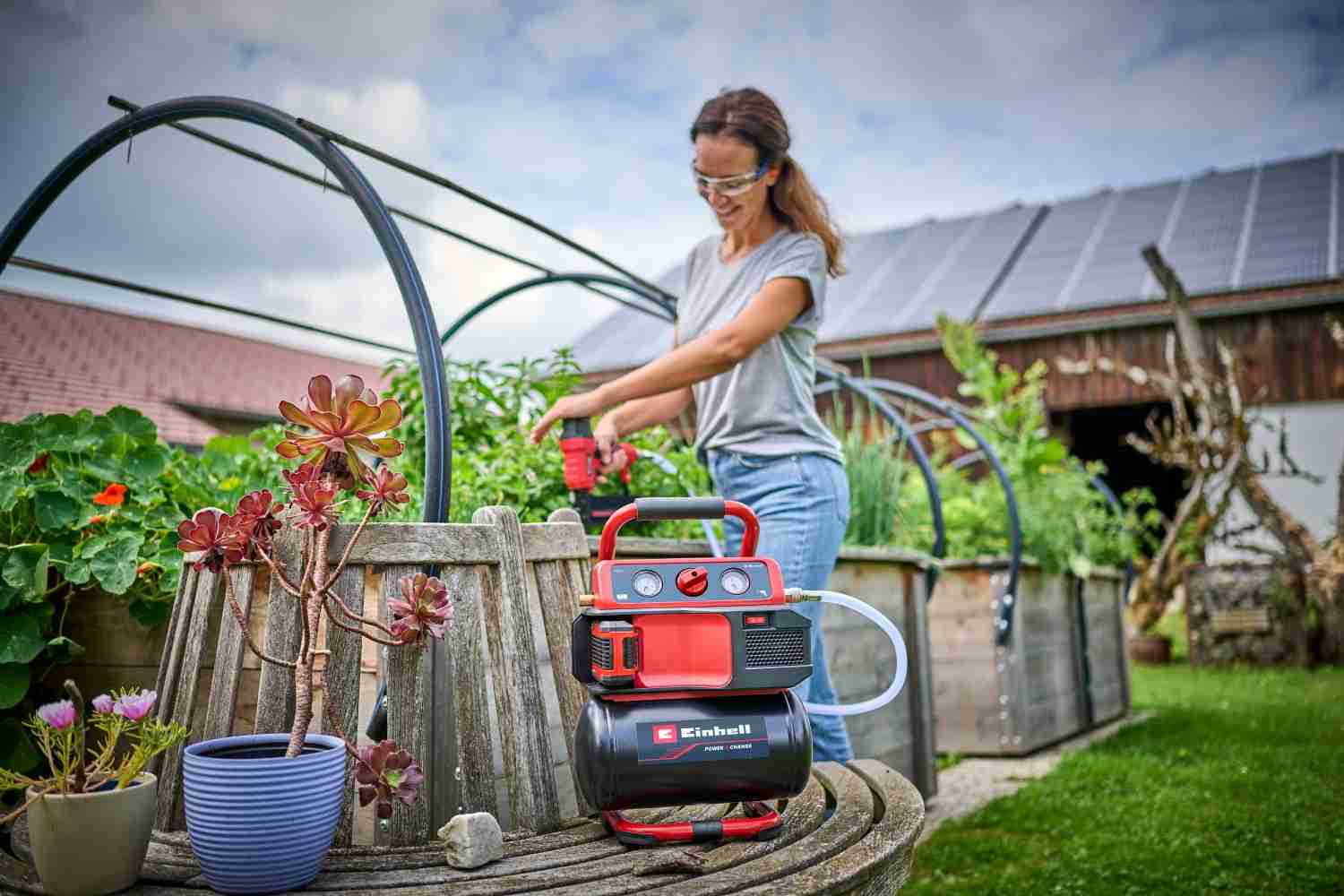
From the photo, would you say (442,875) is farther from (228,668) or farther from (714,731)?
(228,668)

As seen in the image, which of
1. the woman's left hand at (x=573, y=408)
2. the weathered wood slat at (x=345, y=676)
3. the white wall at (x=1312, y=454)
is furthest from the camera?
the white wall at (x=1312, y=454)

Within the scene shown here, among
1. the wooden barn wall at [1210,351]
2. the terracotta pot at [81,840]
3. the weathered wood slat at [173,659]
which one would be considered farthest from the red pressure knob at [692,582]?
the wooden barn wall at [1210,351]

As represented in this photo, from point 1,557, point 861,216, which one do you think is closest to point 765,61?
point 861,216

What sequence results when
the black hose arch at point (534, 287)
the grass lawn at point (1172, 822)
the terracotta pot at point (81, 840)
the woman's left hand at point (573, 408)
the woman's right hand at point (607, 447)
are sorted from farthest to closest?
the black hose arch at point (534, 287), the grass lawn at point (1172, 822), the woman's right hand at point (607, 447), the woman's left hand at point (573, 408), the terracotta pot at point (81, 840)

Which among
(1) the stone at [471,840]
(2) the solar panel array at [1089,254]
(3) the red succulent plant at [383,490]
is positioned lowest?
(1) the stone at [471,840]

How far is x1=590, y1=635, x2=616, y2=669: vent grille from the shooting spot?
3.83 ft

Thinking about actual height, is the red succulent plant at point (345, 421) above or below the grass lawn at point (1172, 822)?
above

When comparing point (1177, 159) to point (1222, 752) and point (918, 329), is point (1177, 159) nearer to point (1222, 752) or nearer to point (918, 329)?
point (918, 329)

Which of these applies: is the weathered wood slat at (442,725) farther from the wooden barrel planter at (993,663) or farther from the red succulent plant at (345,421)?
the wooden barrel planter at (993,663)

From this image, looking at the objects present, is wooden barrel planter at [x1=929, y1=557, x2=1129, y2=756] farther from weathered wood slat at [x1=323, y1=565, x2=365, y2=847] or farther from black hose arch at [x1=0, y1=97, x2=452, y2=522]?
weathered wood slat at [x1=323, y1=565, x2=365, y2=847]

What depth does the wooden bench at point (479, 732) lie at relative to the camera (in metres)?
1.15

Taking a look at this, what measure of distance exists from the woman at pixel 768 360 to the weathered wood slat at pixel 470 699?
1.61 ft

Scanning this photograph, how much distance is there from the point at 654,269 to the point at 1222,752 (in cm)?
1365

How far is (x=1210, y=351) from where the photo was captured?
9.77 metres
